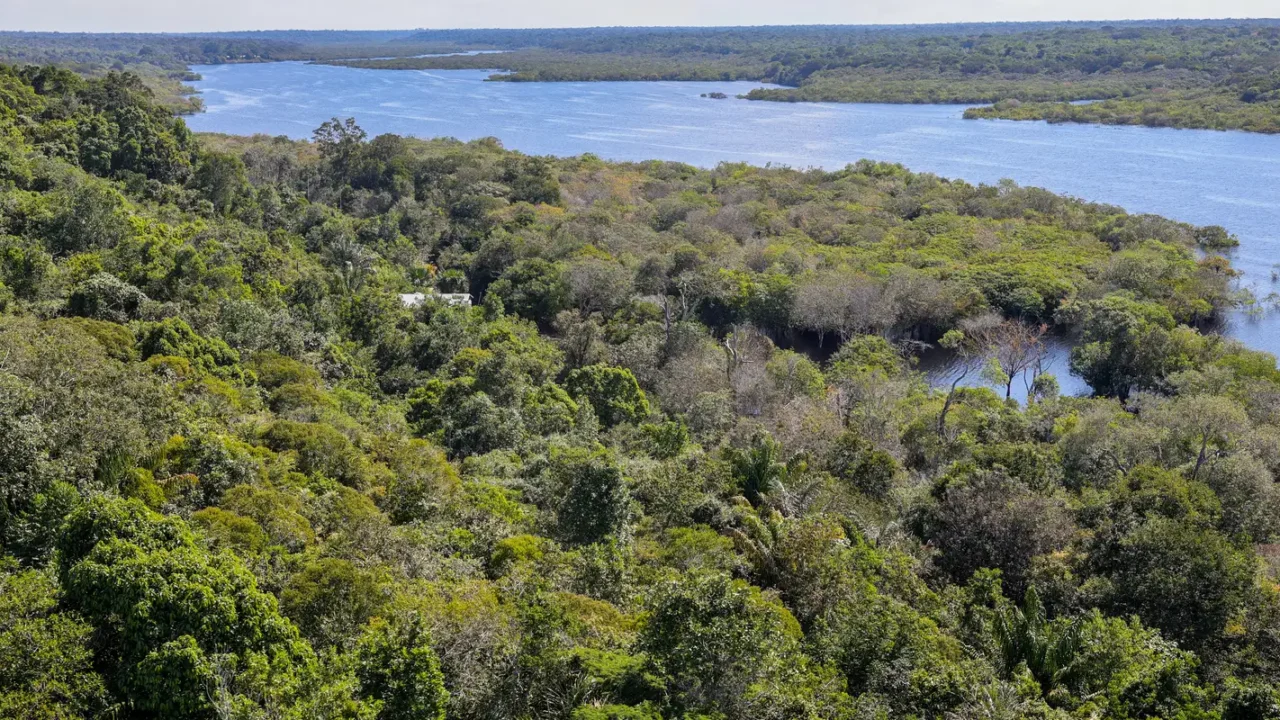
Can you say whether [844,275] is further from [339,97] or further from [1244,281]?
[339,97]

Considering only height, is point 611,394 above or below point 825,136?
below

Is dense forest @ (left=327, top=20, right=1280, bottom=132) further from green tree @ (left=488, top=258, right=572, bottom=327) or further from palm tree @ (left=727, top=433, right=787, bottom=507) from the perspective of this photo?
palm tree @ (left=727, top=433, right=787, bottom=507)

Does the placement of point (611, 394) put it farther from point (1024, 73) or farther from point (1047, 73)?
point (1024, 73)

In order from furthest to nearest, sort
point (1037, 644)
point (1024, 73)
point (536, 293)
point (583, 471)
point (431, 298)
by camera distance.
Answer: point (1024, 73) < point (536, 293) < point (431, 298) < point (583, 471) < point (1037, 644)

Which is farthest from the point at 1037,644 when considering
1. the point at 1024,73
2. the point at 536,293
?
the point at 1024,73

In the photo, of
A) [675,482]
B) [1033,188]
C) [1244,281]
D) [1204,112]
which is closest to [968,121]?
[1204,112]

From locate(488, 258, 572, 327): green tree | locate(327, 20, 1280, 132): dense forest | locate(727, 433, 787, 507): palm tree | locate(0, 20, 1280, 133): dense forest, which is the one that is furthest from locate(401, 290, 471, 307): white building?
locate(327, 20, 1280, 132): dense forest

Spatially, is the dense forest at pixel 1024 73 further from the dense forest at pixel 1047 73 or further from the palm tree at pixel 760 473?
the palm tree at pixel 760 473
